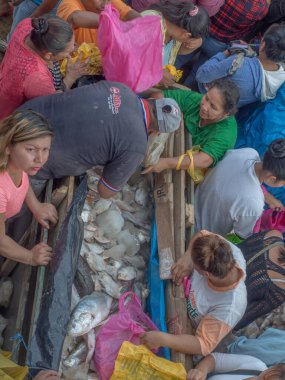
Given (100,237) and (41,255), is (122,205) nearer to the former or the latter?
(100,237)

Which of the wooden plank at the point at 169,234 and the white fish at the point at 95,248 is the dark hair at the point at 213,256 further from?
the white fish at the point at 95,248

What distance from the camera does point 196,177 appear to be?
343 centimetres

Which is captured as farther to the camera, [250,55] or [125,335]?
[250,55]

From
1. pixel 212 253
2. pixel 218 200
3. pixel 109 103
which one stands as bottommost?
pixel 218 200

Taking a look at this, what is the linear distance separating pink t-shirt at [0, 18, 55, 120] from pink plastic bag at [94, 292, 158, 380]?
1.34 m

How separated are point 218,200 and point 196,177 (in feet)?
0.86

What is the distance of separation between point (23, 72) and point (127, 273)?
1372mm

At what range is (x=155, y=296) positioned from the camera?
114 inches

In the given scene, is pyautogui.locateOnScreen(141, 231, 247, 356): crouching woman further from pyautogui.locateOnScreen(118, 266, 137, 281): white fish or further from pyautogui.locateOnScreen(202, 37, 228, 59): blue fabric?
pyautogui.locateOnScreen(202, 37, 228, 59): blue fabric

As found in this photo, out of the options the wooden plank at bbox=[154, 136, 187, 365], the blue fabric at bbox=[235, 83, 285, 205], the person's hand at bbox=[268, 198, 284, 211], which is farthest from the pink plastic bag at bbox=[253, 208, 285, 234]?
the wooden plank at bbox=[154, 136, 187, 365]

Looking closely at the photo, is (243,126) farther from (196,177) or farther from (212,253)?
(212,253)

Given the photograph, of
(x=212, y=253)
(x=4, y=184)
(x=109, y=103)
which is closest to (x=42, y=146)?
(x=4, y=184)

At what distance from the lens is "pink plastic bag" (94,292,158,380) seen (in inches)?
101

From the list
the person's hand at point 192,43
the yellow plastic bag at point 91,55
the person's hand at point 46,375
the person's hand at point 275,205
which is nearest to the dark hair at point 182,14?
the person's hand at point 192,43
